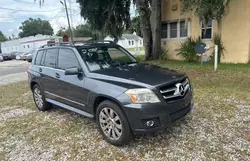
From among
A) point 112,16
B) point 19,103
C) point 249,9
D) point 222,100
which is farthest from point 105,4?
point 222,100

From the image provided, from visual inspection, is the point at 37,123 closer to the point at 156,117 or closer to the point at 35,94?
the point at 35,94

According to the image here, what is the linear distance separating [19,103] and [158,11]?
10.0m

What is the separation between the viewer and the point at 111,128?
350cm

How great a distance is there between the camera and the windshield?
13.3ft

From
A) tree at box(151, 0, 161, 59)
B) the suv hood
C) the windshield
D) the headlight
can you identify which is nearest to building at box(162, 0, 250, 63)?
tree at box(151, 0, 161, 59)

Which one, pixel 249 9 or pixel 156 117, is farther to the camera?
pixel 249 9

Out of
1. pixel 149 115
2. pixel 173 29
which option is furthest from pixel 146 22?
pixel 149 115

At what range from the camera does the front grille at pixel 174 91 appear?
3.20 m

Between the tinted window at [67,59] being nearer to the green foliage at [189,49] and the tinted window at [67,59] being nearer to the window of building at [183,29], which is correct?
the green foliage at [189,49]

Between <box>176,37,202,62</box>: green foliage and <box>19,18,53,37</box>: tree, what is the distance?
3364 inches

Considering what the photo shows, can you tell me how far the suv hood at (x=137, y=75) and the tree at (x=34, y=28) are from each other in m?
91.7

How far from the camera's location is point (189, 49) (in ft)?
40.3

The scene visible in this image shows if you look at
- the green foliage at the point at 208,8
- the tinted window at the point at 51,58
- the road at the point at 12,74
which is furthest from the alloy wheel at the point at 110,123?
the road at the point at 12,74

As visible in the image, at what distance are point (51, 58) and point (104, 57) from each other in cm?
152
